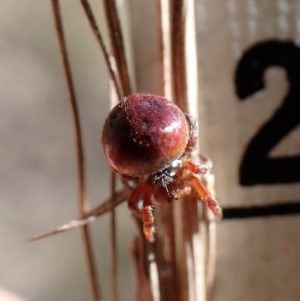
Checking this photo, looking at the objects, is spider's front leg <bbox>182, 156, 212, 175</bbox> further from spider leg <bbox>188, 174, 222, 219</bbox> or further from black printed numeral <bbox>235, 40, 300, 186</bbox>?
black printed numeral <bbox>235, 40, 300, 186</bbox>

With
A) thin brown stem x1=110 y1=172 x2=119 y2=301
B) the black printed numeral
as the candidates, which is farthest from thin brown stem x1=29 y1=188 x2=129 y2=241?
the black printed numeral

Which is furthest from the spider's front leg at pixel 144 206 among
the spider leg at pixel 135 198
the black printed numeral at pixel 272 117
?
the black printed numeral at pixel 272 117

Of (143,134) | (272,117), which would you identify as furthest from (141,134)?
(272,117)

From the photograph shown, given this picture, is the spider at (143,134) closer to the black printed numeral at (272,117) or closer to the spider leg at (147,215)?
the spider leg at (147,215)

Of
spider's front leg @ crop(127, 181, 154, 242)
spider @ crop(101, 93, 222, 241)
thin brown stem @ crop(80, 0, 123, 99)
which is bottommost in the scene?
spider's front leg @ crop(127, 181, 154, 242)

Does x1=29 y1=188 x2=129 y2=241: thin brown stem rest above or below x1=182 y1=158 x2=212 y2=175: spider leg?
below

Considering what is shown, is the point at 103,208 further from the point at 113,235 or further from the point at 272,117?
the point at 272,117
